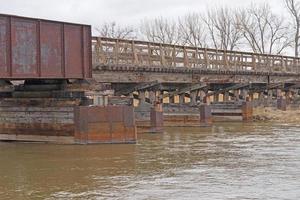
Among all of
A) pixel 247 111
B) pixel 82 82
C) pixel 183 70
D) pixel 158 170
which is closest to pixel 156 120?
pixel 183 70

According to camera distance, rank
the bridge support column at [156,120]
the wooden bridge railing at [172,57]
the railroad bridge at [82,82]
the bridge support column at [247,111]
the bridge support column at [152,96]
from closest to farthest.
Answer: the railroad bridge at [82,82] → the wooden bridge railing at [172,57] → the bridge support column at [156,120] → the bridge support column at [152,96] → the bridge support column at [247,111]

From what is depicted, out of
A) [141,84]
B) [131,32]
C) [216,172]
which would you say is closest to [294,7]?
[131,32]

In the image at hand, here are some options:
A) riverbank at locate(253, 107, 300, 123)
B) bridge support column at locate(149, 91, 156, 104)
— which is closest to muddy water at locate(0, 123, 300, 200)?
bridge support column at locate(149, 91, 156, 104)

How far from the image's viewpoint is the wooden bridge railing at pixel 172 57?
27297mm

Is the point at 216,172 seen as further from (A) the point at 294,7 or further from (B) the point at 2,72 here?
(A) the point at 294,7

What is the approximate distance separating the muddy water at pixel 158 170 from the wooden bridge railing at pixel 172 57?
176 inches

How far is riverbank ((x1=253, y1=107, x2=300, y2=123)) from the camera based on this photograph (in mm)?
36969

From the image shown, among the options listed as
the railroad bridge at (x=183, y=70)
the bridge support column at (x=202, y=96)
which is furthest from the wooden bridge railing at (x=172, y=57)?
the bridge support column at (x=202, y=96)

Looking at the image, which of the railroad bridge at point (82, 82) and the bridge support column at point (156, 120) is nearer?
the railroad bridge at point (82, 82)

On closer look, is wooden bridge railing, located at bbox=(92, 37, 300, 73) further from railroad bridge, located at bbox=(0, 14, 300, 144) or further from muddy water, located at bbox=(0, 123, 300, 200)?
muddy water, located at bbox=(0, 123, 300, 200)

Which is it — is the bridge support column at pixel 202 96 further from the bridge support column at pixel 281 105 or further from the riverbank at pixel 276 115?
A: the bridge support column at pixel 281 105

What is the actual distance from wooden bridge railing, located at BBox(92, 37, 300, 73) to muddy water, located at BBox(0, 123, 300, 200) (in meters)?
4.48

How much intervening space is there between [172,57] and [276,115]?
30.2 feet

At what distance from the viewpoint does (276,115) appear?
3819 cm
